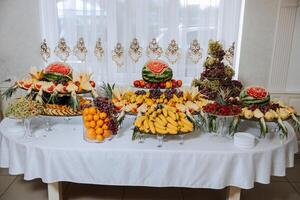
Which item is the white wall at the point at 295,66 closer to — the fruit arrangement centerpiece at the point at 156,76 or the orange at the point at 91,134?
the fruit arrangement centerpiece at the point at 156,76

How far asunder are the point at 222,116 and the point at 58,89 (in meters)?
1.14

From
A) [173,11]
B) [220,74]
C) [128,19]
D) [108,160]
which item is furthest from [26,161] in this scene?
[173,11]

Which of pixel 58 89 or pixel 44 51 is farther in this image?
pixel 44 51

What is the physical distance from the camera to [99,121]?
1.73m

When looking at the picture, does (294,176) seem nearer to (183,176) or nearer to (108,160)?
(183,176)

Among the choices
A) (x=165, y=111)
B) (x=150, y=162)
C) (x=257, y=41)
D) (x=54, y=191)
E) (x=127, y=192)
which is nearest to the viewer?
(x=150, y=162)

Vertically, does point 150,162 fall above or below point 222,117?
below

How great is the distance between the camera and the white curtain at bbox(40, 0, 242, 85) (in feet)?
9.78

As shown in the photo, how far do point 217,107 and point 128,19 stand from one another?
1.68 m

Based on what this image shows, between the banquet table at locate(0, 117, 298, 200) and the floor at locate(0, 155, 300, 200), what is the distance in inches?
25.5

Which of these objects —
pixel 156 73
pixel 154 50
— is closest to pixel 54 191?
pixel 156 73

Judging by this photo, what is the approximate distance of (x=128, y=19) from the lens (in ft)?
9.93

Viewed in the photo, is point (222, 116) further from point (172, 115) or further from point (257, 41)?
point (257, 41)

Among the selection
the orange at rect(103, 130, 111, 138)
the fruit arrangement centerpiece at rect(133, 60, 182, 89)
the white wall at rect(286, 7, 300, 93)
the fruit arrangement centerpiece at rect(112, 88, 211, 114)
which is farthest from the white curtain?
the orange at rect(103, 130, 111, 138)
